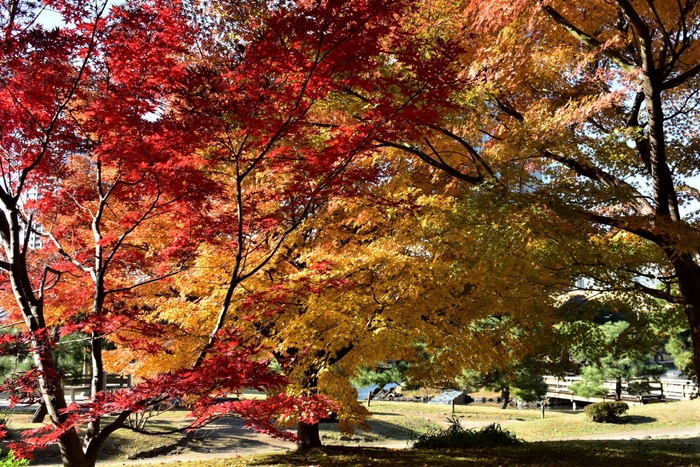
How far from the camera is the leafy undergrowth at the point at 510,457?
346 inches

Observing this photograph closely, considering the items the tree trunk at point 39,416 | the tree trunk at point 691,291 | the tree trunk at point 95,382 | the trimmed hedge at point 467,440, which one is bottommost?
the trimmed hedge at point 467,440

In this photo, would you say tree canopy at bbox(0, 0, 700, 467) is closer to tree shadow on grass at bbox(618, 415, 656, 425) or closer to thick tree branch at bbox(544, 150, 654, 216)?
thick tree branch at bbox(544, 150, 654, 216)

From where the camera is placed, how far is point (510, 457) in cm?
955

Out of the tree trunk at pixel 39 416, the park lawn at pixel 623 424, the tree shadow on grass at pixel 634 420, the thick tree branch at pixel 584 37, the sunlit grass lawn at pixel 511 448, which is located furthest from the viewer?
the tree shadow on grass at pixel 634 420

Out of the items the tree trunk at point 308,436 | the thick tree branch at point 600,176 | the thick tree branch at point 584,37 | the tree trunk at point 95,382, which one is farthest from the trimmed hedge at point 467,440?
the tree trunk at point 95,382

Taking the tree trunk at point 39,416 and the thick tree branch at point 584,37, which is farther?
the tree trunk at point 39,416

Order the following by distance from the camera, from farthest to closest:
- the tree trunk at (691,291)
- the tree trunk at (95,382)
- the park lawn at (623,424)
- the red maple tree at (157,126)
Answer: the park lawn at (623,424), the tree trunk at (691,291), the tree trunk at (95,382), the red maple tree at (157,126)

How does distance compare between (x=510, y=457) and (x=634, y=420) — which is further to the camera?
(x=634, y=420)

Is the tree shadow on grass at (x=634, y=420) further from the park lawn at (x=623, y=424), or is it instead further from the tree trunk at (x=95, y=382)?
the tree trunk at (x=95, y=382)

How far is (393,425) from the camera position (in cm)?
1866

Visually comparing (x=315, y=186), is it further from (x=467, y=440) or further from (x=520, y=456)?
(x=467, y=440)

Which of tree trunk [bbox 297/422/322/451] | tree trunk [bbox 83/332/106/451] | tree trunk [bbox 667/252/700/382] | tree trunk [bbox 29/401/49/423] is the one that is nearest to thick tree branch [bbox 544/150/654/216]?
tree trunk [bbox 667/252/700/382]

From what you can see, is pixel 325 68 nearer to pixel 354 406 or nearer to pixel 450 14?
pixel 450 14

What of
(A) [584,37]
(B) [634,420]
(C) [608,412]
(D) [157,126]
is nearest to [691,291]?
(A) [584,37]
